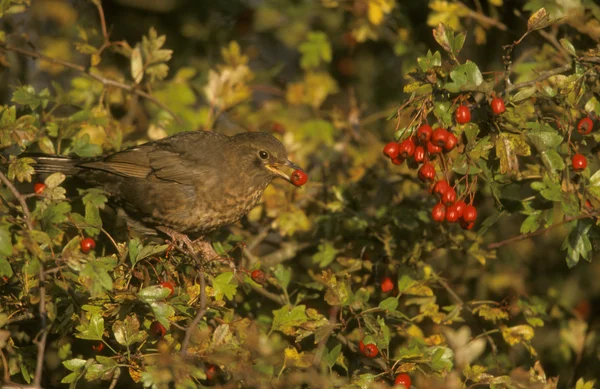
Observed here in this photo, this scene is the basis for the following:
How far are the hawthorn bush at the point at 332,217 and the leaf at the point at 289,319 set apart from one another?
12 millimetres

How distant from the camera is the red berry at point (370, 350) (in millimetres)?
3906

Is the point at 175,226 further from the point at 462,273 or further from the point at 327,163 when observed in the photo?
the point at 462,273

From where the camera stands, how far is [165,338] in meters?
3.61

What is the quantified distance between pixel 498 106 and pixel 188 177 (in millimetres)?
2367

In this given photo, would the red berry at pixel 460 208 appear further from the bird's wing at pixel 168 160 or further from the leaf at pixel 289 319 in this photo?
the bird's wing at pixel 168 160

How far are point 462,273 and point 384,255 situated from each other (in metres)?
1.05

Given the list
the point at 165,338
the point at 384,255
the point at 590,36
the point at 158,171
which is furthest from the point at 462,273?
the point at 165,338

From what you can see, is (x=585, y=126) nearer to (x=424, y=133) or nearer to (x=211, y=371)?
(x=424, y=133)

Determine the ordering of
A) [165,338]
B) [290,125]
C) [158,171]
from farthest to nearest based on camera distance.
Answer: [290,125]
[158,171]
[165,338]

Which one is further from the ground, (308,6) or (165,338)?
(308,6)

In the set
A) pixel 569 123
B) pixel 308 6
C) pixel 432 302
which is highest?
pixel 569 123

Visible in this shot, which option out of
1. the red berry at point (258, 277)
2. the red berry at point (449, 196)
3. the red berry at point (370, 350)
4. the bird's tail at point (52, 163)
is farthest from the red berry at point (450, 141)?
the bird's tail at point (52, 163)

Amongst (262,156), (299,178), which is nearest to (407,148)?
(299,178)

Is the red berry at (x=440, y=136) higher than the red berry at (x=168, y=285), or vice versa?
the red berry at (x=440, y=136)
